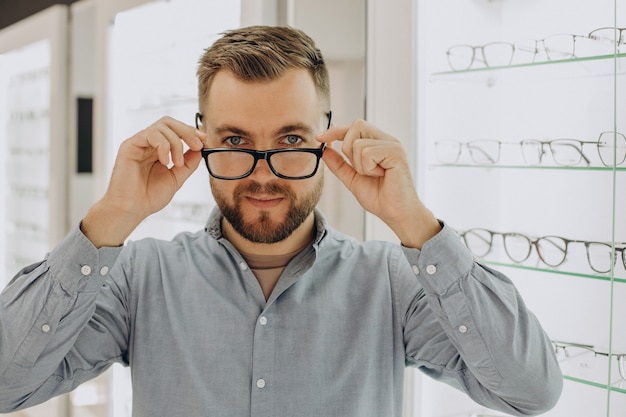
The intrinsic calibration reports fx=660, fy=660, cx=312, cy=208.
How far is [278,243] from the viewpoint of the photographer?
5.47ft

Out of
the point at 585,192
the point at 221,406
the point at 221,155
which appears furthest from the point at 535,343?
the point at 221,155

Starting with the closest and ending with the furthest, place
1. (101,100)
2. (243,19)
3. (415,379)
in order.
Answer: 1. (415,379)
2. (243,19)
3. (101,100)

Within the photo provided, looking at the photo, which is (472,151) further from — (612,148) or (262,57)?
(262,57)

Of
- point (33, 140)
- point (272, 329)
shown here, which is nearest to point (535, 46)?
point (272, 329)

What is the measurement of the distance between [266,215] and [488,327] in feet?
1.87

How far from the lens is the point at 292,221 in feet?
5.26

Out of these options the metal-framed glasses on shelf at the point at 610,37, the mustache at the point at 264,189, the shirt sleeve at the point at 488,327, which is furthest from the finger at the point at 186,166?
the metal-framed glasses on shelf at the point at 610,37

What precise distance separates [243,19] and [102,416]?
2.13 meters

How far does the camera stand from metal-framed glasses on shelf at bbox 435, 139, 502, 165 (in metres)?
1.93

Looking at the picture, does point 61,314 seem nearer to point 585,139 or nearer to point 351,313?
point 351,313

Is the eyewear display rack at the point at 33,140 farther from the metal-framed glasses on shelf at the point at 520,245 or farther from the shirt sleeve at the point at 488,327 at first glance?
the shirt sleeve at the point at 488,327

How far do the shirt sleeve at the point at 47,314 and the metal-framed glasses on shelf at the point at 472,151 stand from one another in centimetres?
102

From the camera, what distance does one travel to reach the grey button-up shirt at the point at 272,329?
1386 millimetres

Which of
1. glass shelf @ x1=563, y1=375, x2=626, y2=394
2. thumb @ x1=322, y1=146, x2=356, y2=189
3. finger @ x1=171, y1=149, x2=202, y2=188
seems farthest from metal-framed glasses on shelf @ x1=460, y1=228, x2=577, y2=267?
finger @ x1=171, y1=149, x2=202, y2=188
